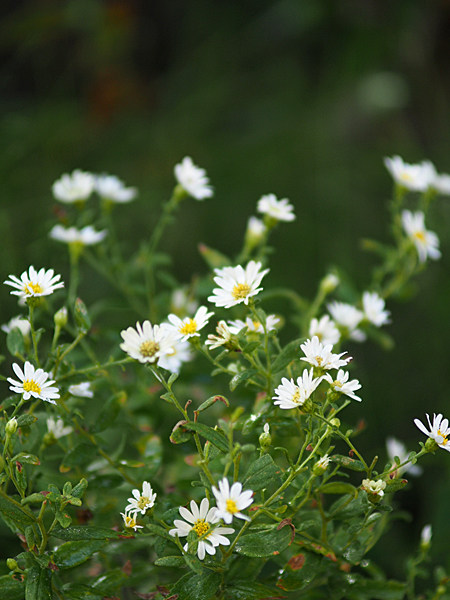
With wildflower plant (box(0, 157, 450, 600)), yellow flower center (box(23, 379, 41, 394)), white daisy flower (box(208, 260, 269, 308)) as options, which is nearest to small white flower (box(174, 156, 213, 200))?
wildflower plant (box(0, 157, 450, 600))

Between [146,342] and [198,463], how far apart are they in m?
0.08

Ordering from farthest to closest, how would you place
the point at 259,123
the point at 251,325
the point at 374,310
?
the point at 259,123 < the point at 374,310 < the point at 251,325

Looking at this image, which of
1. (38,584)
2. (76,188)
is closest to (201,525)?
(38,584)

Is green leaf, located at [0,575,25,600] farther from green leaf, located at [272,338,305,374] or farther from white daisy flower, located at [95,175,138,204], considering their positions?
white daisy flower, located at [95,175,138,204]

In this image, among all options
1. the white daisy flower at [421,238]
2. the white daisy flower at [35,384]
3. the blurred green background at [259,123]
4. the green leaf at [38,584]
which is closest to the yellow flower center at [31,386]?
the white daisy flower at [35,384]

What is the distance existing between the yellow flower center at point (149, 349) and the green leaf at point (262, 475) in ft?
0.31

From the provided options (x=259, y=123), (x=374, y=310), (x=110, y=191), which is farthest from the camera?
(x=259, y=123)

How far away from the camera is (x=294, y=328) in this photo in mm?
987

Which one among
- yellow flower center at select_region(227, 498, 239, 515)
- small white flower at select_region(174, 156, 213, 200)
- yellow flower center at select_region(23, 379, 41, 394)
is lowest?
yellow flower center at select_region(227, 498, 239, 515)

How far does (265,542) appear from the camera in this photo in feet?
1.14

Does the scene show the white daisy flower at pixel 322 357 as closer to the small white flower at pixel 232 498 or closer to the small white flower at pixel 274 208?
the small white flower at pixel 232 498

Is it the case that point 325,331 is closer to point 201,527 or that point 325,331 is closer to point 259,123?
point 201,527

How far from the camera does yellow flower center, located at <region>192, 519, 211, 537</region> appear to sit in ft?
1.13

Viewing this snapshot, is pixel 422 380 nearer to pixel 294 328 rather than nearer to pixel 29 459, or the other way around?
pixel 294 328
